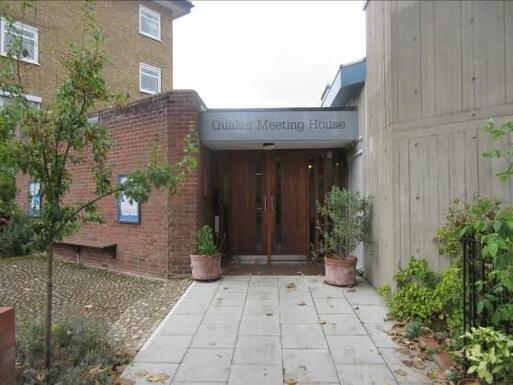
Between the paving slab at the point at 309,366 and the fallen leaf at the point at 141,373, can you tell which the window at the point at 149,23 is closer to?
the fallen leaf at the point at 141,373

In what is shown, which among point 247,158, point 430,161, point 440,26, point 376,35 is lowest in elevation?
point 430,161

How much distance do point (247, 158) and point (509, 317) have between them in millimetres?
5737

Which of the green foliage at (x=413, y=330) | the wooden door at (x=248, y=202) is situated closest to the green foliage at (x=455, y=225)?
the green foliage at (x=413, y=330)

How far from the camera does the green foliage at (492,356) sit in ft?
7.89

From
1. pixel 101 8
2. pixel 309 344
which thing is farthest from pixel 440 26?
pixel 101 8

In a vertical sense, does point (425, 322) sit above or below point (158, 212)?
below

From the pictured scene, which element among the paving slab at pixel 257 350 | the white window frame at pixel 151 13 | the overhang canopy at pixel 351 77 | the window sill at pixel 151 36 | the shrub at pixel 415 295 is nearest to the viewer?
the paving slab at pixel 257 350

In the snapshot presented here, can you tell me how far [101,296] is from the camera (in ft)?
17.6

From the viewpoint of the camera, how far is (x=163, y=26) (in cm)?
1689

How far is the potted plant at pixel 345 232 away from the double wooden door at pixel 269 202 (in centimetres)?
192

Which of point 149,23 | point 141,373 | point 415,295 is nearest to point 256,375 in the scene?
point 141,373

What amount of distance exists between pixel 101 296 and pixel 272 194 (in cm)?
380

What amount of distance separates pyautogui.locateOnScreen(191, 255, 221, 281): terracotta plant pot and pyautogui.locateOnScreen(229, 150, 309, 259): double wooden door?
189 centimetres

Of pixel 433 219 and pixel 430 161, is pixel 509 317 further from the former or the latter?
pixel 430 161
